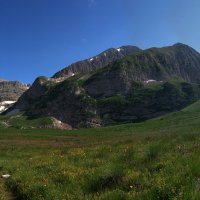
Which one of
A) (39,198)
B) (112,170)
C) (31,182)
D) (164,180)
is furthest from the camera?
(31,182)

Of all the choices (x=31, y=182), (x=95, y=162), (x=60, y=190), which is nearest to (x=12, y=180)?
(x=31, y=182)

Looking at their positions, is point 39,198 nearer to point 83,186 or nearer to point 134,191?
point 83,186

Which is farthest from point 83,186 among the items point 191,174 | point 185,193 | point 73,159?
point 73,159

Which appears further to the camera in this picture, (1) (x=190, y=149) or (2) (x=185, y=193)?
(1) (x=190, y=149)

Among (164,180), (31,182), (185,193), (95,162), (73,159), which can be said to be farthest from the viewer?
(73,159)

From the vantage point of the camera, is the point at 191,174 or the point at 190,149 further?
the point at 190,149

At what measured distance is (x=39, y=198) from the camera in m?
14.3

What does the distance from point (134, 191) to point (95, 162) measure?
27.6 feet

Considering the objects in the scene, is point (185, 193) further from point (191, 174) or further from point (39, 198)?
point (39, 198)

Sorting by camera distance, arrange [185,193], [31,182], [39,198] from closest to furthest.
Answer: [185,193]
[39,198]
[31,182]

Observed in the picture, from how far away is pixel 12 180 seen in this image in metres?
19.8

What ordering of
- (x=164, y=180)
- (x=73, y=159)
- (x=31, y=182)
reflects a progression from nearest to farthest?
(x=164, y=180) < (x=31, y=182) < (x=73, y=159)

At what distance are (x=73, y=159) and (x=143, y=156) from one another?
6178 millimetres

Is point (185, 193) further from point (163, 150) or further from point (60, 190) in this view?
point (163, 150)
